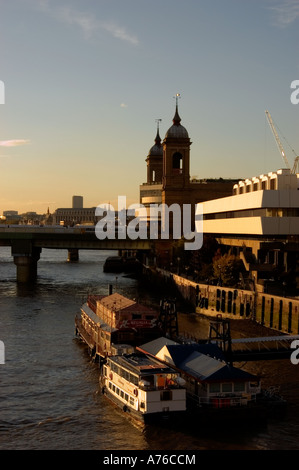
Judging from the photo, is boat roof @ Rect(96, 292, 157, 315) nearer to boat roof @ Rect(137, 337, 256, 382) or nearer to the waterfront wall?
boat roof @ Rect(137, 337, 256, 382)

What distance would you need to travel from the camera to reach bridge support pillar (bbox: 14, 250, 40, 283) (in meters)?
132

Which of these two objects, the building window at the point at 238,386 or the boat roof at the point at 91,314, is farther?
the boat roof at the point at 91,314

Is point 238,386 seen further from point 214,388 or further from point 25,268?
point 25,268

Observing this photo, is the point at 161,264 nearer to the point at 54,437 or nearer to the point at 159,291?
the point at 159,291

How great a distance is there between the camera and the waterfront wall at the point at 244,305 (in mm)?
→ 72312

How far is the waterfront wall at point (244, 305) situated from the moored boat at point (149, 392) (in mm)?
29067

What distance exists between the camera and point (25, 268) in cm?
13288

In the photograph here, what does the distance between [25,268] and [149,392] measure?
94282 mm

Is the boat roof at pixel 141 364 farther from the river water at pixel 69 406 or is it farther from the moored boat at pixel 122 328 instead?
the moored boat at pixel 122 328

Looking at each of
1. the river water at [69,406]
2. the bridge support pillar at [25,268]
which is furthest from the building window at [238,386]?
the bridge support pillar at [25,268]

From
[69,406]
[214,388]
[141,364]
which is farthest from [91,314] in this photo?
[214,388]

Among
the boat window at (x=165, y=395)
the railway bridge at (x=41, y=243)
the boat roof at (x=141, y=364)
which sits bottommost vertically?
the boat window at (x=165, y=395)
